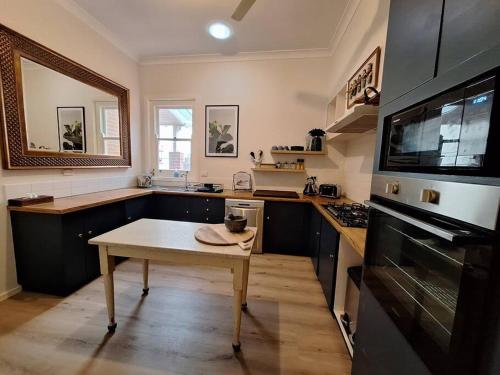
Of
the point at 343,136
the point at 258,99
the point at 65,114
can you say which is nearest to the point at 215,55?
the point at 258,99

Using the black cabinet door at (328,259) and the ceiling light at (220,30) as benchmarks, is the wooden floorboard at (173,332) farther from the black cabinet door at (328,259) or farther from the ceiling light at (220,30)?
the ceiling light at (220,30)

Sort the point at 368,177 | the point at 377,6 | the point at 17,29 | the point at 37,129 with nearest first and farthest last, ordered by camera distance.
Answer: the point at 377,6
the point at 17,29
the point at 37,129
the point at 368,177

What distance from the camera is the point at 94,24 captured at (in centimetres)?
275

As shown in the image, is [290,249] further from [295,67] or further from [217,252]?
[295,67]

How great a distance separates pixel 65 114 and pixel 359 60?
3136mm

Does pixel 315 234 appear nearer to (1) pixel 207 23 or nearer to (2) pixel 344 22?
(2) pixel 344 22

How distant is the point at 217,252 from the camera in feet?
4.39

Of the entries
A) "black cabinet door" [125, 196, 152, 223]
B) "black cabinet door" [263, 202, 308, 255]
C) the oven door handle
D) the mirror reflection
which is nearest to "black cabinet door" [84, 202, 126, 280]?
"black cabinet door" [125, 196, 152, 223]

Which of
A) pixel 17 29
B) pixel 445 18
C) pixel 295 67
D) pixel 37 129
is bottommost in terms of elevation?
pixel 37 129

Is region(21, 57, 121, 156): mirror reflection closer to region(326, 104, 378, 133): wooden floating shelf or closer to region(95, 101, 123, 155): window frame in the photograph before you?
region(95, 101, 123, 155): window frame

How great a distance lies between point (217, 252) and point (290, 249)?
203 centimetres

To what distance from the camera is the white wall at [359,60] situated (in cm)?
174

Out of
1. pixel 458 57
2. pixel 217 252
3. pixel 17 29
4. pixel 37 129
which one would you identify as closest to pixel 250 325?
pixel 217 252

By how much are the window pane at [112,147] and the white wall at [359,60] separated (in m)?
3.17
